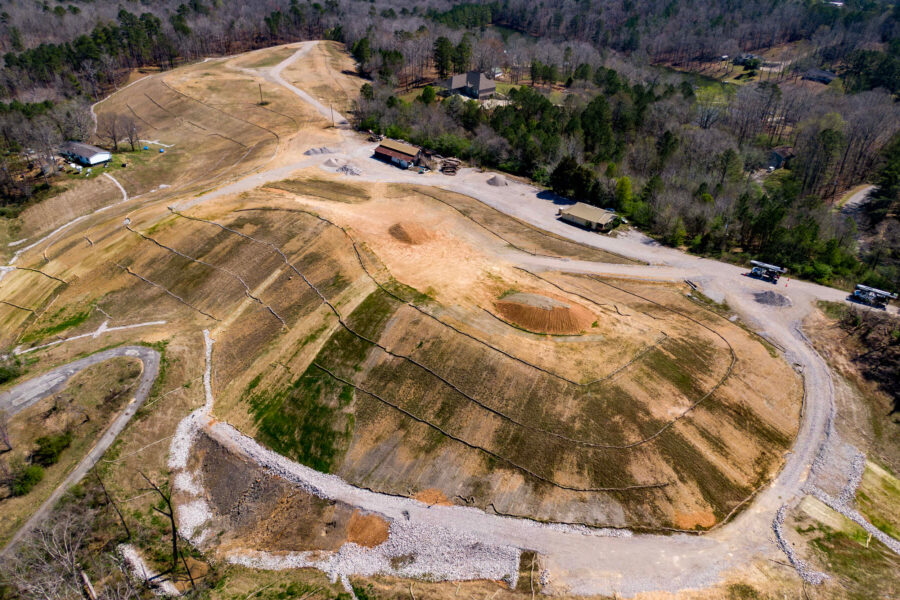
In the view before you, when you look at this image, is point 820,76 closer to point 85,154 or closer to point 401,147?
point 401,147

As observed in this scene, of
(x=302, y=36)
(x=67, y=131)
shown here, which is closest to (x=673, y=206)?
(x=67, y=131)

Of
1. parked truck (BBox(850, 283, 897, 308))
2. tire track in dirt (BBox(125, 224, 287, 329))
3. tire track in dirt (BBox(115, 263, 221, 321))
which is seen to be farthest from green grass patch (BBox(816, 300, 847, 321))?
tire track in dirt (BBox(115, 263, 221, 321))

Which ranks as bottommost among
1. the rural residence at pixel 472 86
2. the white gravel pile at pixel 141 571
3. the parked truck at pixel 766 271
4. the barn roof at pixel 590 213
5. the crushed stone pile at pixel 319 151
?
the white gravel pile at pixel 141 571

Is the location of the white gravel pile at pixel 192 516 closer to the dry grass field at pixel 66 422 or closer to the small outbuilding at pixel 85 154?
the dry grass field at pixel 66 422

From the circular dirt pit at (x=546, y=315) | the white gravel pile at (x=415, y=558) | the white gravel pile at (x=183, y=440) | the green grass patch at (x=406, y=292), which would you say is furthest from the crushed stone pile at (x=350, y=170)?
the white gravel pile at (x=415, y=558)

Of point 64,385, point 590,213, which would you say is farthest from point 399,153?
point 64,385

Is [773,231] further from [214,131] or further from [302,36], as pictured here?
[302,36]
